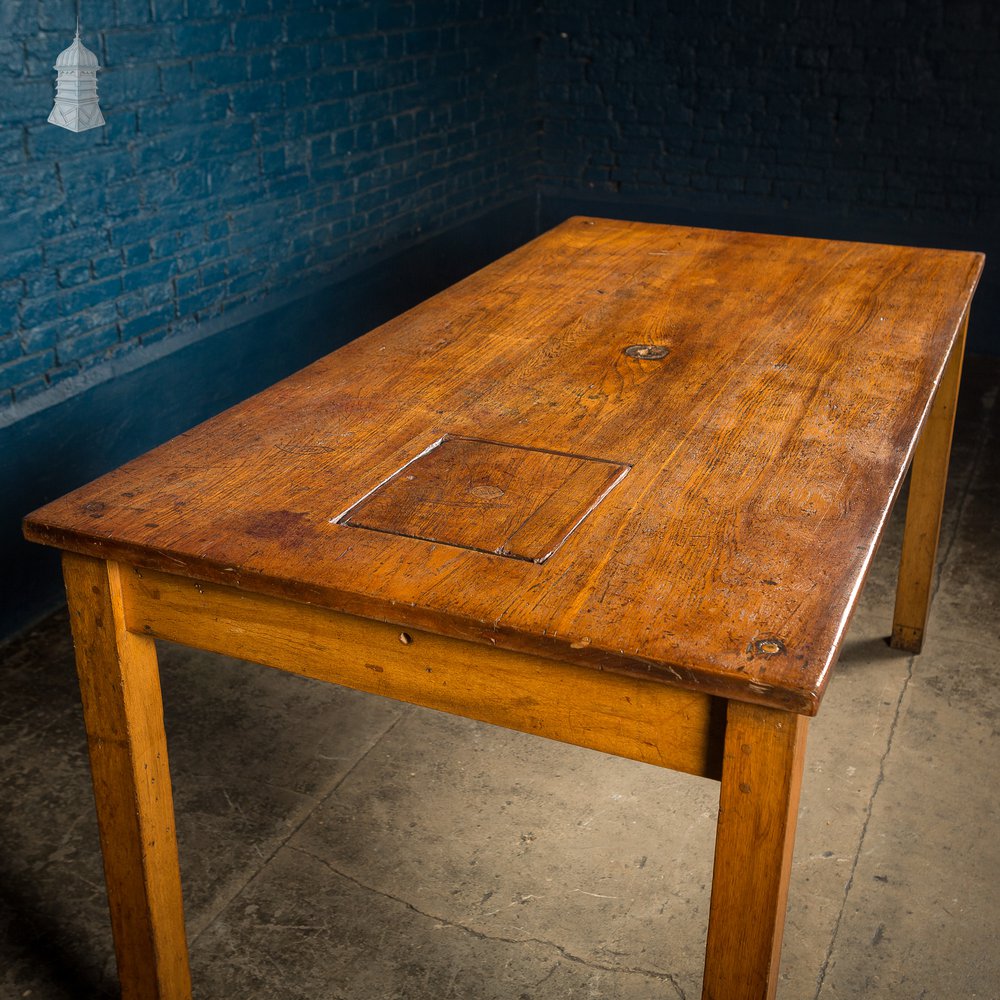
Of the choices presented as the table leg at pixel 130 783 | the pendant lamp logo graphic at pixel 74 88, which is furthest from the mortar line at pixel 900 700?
the pendant lamp logo graphic at pixel 74 88

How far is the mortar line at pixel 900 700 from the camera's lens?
6.86 feet

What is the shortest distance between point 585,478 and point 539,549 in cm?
23

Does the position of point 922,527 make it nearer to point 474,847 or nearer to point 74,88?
point 474,847

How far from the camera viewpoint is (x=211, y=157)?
3.56 metres

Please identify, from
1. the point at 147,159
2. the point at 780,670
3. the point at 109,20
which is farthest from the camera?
the point at 147,159

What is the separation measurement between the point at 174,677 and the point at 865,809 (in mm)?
1621

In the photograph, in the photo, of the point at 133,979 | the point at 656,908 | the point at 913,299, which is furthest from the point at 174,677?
the point at 913,299

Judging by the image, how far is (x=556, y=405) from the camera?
6.50ft

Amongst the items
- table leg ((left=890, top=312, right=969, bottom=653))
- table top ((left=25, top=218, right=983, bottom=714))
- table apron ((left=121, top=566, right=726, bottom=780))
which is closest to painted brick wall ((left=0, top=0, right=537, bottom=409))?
table top ((left=25, top=218, right=983, bottom=714))

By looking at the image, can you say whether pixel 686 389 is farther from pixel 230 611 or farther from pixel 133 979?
pixel 133 979

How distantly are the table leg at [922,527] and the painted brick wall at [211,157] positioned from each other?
2136 millimetres

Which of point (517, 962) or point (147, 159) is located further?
point (147, 159)

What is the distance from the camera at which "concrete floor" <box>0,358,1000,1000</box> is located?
2.04 m

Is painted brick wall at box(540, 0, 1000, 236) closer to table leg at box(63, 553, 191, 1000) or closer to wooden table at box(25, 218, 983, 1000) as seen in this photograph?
wooden table at box(25, 218, 983, 1000)
